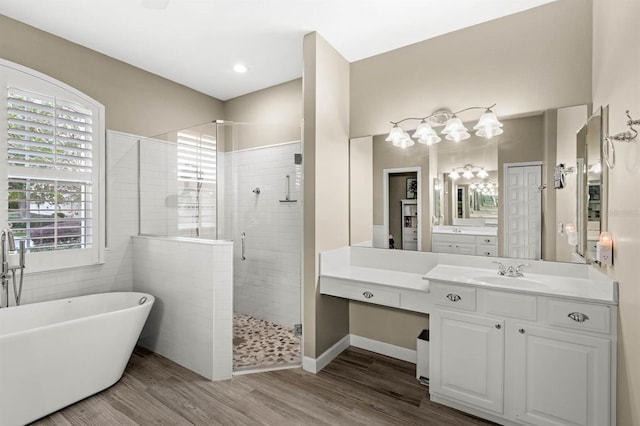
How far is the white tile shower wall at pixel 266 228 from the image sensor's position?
9.09 feet

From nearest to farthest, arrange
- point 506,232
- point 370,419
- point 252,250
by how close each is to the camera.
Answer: point 370,419
point 506,232
point 252,250

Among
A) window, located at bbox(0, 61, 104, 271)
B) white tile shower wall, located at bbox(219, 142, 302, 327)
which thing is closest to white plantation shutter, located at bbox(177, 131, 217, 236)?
white tile shower wall, located at bbox(219, 142, 302, 327)

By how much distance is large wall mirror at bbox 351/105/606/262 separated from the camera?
2.04 m

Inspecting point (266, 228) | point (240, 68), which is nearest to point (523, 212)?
point (266, 228)

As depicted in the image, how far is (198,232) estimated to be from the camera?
2.70 metres

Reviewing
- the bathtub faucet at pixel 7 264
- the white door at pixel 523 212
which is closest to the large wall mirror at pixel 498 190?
the white door at pixel 523 212

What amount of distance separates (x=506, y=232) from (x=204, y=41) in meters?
2.97

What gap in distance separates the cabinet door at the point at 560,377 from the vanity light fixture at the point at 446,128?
4.60ft

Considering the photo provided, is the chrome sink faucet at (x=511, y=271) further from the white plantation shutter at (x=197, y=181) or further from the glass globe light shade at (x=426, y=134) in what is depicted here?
the white plantation shutter at (x=197, y=181)

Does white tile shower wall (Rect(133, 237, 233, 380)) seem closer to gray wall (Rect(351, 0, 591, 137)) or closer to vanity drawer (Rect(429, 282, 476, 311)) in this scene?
vanity drawer (Rect(429, 282, 476, 311))

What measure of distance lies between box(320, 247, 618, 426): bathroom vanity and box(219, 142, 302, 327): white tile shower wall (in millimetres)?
892

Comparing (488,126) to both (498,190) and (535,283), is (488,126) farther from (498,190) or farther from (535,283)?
A: (535,283)

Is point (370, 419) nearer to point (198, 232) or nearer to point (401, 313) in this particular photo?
point (401, 313)

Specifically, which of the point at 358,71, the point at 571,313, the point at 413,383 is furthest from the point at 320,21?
the point at 413,383
